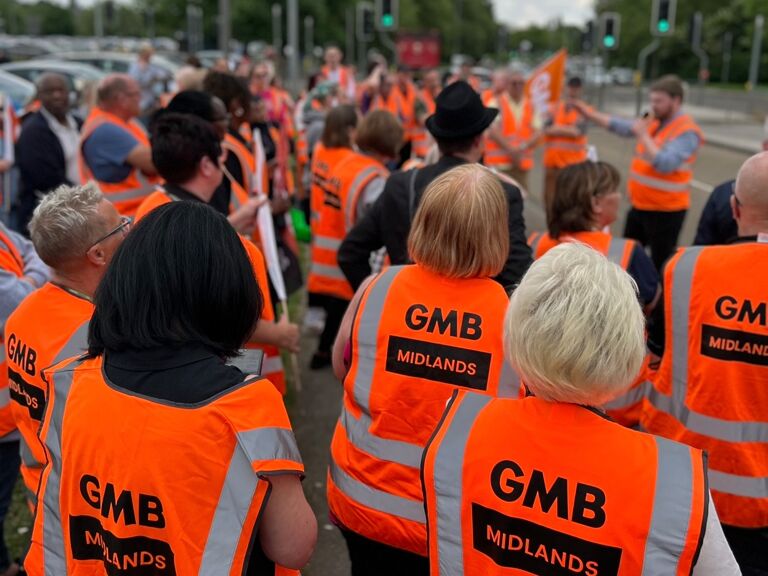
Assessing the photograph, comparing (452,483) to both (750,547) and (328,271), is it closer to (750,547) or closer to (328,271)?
(750,547)

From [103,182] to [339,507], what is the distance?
10.7 ft

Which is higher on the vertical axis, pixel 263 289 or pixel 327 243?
pixel 263 289

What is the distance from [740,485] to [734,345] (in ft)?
1.49

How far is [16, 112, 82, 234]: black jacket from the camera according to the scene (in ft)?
19.9

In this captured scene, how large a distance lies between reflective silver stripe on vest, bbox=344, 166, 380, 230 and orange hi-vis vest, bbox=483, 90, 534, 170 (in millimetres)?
4625

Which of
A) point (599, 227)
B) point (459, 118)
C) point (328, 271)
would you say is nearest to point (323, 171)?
point (328, 271)

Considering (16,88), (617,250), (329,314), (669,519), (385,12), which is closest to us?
(669,519)

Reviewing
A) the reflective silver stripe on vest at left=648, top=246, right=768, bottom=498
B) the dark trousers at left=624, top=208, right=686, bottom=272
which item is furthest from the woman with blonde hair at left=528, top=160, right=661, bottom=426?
the dark trousers at left=624, top=208, right=686, bottom=272

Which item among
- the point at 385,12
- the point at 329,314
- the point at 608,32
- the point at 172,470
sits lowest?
the point at 329,314

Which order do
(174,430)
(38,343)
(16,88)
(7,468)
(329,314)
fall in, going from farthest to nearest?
(16,88) < (329,314) < (7,468) < (38,343) < (174,430)

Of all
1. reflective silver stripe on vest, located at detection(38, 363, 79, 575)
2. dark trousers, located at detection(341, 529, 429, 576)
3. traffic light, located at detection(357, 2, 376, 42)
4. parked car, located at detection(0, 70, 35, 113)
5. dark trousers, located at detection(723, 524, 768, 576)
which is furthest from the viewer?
traffic light, located at detection(357, 2, 376, 42)

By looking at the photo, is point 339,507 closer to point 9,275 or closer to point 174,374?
point 174,374

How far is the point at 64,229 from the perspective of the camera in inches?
96.3

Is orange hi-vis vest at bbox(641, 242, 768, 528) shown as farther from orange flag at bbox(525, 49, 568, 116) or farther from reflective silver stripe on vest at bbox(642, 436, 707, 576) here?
orange flag at bbox(525, 49, 568, 116)
